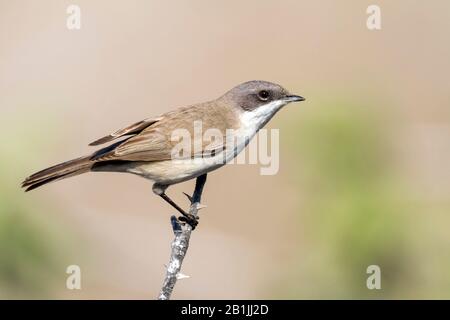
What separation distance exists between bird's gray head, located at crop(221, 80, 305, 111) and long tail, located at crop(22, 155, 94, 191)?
4.93 ft

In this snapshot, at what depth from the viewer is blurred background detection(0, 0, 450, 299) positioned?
797 cm

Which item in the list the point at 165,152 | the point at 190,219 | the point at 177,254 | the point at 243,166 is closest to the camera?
the point at 177,254

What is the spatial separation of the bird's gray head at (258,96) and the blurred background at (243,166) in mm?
1397

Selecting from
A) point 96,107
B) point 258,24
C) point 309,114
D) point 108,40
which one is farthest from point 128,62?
point 309,114

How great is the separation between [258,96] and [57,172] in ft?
6.49

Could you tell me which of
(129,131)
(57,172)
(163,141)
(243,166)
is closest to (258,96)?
(163,141)

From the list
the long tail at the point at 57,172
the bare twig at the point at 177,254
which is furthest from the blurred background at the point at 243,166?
the bare twig at the point at 177,254

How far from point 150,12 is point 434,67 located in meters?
5.50

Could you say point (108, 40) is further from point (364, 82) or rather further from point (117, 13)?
point (364, 82)

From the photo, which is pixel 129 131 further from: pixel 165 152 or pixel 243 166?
pixel 243 166

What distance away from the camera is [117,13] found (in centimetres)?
1592

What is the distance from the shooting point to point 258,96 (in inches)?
298

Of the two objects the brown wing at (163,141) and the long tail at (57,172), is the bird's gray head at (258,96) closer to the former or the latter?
the brown wing at (163,141)

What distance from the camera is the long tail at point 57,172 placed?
652cm
